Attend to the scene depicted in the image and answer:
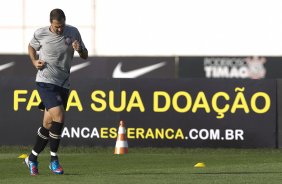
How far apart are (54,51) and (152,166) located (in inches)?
105

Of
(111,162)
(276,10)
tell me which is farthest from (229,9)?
(111,162)

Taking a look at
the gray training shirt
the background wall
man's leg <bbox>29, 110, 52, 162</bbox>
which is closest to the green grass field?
man's leg <bbox>29, 110, 52, 162</bbox>

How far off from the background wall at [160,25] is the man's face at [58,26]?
21889 mm

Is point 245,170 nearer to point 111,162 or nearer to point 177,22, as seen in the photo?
point 111,162

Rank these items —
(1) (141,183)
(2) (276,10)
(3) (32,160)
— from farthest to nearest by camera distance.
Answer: (2) (276,10) < (3) (32,160) < (1) (141,183)

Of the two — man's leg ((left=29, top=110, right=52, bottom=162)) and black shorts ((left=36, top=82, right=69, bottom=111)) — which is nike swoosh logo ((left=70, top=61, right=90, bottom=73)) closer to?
man's leg ((left=29, top=110, right=52, bottom=162))

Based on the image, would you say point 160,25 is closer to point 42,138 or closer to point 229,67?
point 229,67

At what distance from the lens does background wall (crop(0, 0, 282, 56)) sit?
37250mm

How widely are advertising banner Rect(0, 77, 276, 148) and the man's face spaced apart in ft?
21.9

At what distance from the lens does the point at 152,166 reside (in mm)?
17484

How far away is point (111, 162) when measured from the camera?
18.3 metres

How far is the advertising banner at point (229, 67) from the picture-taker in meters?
33.8

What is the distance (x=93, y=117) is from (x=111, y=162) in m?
4.00

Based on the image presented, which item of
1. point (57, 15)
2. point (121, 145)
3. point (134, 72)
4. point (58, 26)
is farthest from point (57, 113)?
point (134, 72)
